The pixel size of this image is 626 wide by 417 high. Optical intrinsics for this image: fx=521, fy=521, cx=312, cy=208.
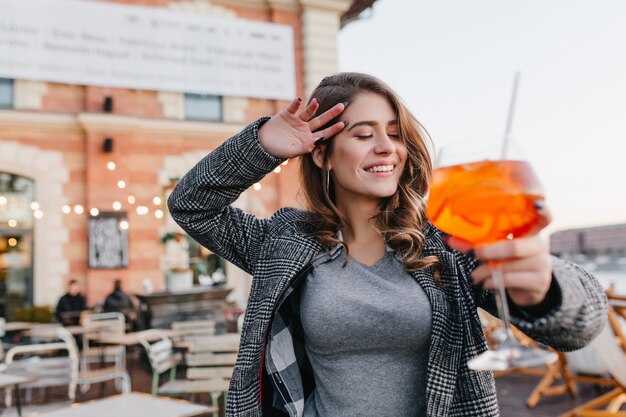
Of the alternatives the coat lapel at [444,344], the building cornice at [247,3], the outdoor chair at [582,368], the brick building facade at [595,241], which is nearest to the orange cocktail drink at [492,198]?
the coat lapel at [444,344]

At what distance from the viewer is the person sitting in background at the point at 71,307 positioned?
752 centimetres

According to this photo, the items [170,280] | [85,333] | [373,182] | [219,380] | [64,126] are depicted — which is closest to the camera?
[373,182]

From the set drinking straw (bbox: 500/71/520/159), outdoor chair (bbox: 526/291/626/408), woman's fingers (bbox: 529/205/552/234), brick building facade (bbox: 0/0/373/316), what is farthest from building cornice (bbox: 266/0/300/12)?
woman's fingers (bbox: 529/205/552/234)

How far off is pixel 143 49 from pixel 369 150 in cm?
831

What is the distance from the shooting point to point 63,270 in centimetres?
872

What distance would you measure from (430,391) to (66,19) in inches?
352

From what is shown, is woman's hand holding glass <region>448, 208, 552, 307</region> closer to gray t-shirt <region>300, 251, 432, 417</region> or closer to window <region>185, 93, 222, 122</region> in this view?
gray t-shirt <region>300, 251, 432, 417</region>

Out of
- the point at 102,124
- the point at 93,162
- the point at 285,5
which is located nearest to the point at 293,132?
the point at 93,162

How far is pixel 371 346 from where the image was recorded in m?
1.11

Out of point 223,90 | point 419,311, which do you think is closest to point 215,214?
point 419,311

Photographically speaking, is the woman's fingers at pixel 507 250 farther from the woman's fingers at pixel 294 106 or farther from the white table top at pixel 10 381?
the white table top at pixel 10 381

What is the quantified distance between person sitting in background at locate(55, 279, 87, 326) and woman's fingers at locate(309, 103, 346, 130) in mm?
7345

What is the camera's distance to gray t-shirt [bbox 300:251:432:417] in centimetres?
109

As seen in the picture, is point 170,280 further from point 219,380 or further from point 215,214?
point 215,214
